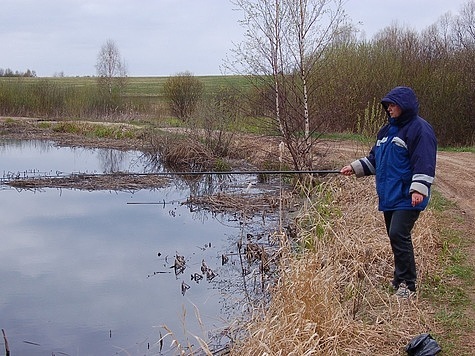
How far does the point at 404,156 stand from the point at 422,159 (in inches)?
8.3

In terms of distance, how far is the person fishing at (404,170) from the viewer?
15.3 feet

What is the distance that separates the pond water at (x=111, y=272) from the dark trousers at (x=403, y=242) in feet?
5.60

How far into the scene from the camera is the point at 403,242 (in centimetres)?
498

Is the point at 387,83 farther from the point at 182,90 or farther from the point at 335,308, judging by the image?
the point at 335,308

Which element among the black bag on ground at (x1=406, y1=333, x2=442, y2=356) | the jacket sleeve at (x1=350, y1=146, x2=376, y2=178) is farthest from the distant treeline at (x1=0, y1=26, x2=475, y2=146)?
the black bag on ground at (x1=406, y1=333, x2=442, y2=356)

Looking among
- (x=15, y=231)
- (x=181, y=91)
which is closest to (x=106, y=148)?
(x=181, y=91)

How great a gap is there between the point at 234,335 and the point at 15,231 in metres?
6.28

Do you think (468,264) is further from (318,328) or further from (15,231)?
(15,231)

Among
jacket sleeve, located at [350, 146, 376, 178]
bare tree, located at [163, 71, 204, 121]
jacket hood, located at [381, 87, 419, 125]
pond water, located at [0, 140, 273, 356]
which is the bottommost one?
pond water, located at [0, 140, 273, 356]

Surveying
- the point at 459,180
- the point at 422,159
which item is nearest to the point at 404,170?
the point at 422,159

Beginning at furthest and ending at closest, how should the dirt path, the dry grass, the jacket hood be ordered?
1. the dirt path
2. the jacket hood
3. the dry grass

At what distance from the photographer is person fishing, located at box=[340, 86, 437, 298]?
4.67 metres

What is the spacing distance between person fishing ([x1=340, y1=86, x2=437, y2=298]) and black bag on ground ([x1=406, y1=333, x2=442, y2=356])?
83 centimetres

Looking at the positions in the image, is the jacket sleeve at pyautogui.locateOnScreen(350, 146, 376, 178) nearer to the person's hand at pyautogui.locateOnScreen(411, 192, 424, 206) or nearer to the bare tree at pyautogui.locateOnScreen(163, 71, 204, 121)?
the person's hand at pyautogui.locateOnScreen(411, 192, 424, 206)
